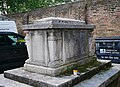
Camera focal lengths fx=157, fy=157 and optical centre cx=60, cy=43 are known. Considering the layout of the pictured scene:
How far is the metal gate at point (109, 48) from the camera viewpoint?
552 cm

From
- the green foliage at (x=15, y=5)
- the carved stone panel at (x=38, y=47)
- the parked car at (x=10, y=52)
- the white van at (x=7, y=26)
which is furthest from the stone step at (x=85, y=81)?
the green foliage at (x=15, y=5)

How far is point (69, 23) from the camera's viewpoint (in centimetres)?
396

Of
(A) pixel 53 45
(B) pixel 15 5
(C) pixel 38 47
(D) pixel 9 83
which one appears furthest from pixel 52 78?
(B) pixel 15 5

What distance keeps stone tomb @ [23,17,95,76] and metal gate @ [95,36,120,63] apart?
1789 millimetres

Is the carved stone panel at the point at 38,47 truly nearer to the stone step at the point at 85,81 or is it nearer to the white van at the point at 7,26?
the stone step at the point at 85,81

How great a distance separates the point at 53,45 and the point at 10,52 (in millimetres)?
2618

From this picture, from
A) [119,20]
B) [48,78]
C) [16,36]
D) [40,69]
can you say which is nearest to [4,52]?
[16,36]

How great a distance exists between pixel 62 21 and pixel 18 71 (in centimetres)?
167

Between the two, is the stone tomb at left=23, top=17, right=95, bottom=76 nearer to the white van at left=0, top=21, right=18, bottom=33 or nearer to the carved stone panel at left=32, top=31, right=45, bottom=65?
the carved stone panel at left=32, top=31, right=45, bottom=65

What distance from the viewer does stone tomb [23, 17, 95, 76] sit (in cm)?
350

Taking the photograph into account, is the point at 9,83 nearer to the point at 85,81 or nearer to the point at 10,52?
the point at 85,81

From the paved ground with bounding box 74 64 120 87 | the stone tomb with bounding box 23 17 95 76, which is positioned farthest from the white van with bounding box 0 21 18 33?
the paved ground with bounding box 74 64 120 87

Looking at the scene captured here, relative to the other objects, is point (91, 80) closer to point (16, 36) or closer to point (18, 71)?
point (18, 71)

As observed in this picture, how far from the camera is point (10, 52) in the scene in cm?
553
